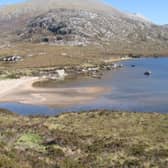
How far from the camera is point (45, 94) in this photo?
3155 inches

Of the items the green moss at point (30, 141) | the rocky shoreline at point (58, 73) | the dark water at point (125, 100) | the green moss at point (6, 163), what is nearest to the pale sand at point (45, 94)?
the dark water at point (125, 100)

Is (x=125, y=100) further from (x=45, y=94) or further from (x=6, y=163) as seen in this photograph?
(x=6, y=163)

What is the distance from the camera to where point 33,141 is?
95.0 feet

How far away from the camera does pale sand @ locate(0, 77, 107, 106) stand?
7106 cm

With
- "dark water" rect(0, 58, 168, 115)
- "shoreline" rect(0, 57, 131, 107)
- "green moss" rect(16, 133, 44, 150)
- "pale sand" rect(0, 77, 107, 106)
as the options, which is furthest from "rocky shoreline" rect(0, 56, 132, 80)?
"green moss" rect(16, 133, 44, 150)

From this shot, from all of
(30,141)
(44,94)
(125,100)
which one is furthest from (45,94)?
(30,141)

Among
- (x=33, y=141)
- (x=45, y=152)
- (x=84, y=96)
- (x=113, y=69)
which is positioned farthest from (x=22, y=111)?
→ (x=113, y=69)

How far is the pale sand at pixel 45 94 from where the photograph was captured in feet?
233

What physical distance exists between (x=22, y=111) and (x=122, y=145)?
34.8 metres

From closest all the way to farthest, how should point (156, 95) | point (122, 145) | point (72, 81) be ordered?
point (122, 145), point (156, 95), point (72, 81)

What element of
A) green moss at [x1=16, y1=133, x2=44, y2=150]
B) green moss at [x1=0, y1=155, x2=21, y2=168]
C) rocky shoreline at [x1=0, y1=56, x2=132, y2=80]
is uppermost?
green moss at [x1=0, y1=155, x2=21, y2=168]

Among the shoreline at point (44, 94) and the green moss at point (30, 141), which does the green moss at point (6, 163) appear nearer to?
the green moss at point (30, 141)

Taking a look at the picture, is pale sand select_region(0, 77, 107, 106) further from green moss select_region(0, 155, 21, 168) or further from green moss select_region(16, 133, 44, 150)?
green moss select_region(0, 155, 21, 168)

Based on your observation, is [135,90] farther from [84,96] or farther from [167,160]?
[167,160]
